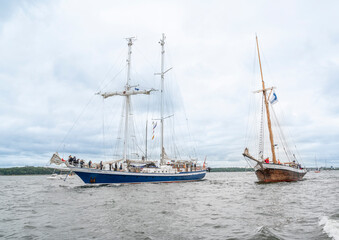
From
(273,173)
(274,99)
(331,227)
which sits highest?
(274,99)

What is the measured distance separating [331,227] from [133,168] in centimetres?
3266

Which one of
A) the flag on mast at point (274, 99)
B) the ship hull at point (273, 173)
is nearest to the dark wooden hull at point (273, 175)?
the ship hull at point (273, 173)

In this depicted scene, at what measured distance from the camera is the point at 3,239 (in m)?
9.27

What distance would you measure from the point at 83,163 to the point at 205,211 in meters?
25.2

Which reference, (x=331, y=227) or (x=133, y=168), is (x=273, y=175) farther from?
(x=331, y=227)

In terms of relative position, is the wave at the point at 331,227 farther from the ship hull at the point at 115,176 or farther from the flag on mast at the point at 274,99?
the flag on mast at the point at 274,99

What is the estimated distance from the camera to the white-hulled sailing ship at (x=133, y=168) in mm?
34469

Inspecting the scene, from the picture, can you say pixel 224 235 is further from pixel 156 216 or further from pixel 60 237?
pixel 60 237

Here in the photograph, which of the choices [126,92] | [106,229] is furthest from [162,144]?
[106,229]

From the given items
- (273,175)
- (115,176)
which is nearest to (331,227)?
(273,175)

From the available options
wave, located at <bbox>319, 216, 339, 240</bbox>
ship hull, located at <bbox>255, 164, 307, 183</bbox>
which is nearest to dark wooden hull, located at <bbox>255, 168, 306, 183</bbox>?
ship hull, located at <bbox>255, 164, 307, 183</bbox>

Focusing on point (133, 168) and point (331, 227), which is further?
point (133, 168)

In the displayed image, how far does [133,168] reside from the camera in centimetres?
3928

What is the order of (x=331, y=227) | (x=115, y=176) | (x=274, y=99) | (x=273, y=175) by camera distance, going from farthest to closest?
(x=274, y=99)
(x=273, y=175)
(x=115, y=176)
(x=331, y=227)
